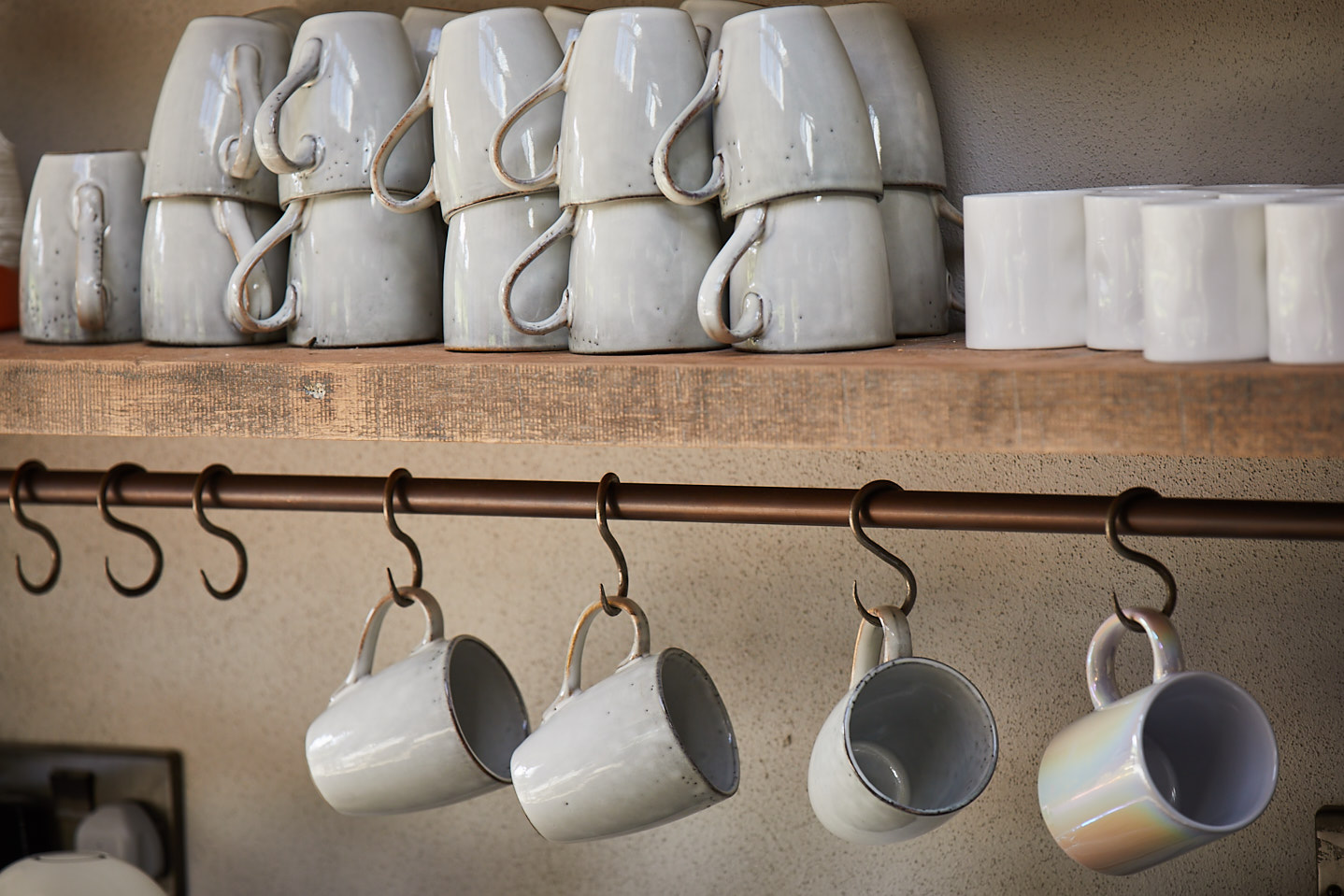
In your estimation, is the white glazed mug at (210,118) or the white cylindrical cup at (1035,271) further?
the white glazed mug at (210,118)

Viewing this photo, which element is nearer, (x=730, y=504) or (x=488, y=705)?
(x=730, y=504)

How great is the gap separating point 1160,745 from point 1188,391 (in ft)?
0.89

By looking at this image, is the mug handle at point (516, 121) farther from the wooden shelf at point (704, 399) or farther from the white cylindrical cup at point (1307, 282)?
the white cylindrical cup at point (1307, 282)

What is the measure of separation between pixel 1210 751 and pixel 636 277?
0.42 m

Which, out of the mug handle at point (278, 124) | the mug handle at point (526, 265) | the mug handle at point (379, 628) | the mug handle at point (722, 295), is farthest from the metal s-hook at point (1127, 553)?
the mug handle at point (278, 124)

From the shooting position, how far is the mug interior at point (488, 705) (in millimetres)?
910

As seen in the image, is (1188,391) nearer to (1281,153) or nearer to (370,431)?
(1281,153)

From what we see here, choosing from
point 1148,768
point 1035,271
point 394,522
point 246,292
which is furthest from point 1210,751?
point 246,292

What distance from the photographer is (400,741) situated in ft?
2.71

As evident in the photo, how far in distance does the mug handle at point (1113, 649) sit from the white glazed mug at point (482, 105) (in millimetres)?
433

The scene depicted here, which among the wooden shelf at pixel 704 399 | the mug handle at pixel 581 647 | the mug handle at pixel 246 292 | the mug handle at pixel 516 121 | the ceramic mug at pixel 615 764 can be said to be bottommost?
the ceramic mug at pixel 615 764

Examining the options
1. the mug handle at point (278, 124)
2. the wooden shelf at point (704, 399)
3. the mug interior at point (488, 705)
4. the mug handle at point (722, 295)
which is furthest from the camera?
the mug interior at point (488, 705)

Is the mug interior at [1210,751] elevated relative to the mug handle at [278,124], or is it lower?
lower

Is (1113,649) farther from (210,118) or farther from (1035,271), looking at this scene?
(210,118)
